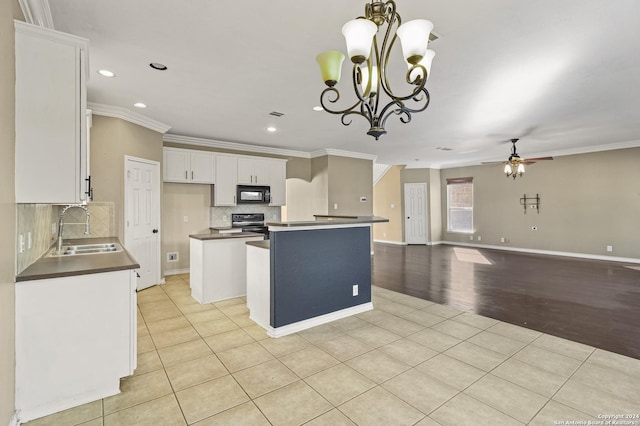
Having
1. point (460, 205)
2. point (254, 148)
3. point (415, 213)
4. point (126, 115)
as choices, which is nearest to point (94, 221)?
point (126, 115)

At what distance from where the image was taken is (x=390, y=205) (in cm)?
1066

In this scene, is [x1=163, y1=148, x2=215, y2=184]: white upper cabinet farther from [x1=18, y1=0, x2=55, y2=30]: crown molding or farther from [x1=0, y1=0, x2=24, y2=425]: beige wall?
[x1=0, y1=0, x2=24, y2=425]: beige wall

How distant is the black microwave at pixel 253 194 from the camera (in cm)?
613

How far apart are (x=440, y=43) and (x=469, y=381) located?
109 inches

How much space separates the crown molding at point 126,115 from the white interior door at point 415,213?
306 inches

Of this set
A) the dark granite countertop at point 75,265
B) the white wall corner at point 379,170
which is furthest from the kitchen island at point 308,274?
the white wall corner at point 379,170

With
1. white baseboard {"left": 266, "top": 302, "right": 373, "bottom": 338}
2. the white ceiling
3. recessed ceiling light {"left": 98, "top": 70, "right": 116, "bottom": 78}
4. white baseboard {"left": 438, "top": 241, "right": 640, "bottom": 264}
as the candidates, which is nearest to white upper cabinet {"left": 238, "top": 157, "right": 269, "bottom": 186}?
the white ceiling

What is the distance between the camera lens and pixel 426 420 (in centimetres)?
183

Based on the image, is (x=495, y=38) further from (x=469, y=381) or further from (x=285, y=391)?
(x=285, y=391)

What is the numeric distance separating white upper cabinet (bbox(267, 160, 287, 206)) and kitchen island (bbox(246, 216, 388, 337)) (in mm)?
3283

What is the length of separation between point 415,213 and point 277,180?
5500 millimetres

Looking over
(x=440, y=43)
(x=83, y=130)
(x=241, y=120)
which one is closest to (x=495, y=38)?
(x=440, y=43)

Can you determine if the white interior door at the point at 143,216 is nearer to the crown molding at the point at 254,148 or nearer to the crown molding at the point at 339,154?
the crown molding at the point at 254,148

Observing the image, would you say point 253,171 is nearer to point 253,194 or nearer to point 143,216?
point 253,194
